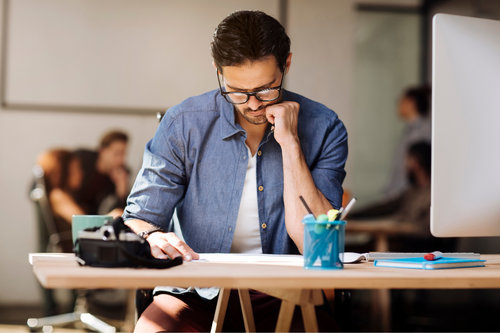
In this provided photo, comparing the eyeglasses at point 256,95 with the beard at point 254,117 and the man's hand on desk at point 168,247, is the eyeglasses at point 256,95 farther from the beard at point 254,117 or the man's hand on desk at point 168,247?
the man's hand on desk at point 168,247

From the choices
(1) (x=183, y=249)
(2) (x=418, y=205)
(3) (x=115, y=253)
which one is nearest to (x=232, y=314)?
(1) (x=183, y=249)

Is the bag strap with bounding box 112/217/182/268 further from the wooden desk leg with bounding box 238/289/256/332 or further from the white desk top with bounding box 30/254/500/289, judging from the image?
the wooden desk leg with bounding box 238/289/256/332

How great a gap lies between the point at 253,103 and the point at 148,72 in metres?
3.45

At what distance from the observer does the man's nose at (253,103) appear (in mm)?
1372

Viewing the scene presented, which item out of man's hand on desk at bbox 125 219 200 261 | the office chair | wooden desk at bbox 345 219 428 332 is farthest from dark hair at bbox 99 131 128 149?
man's hand on desk at bbox 125 219 200 261

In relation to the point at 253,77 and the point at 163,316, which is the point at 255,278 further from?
the point at 253,77

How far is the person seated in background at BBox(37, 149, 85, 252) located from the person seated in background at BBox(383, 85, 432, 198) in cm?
274

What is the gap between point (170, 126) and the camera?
4.99 ft

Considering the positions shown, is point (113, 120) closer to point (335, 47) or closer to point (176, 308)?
point (335, 47)

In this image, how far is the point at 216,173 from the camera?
4.92ft

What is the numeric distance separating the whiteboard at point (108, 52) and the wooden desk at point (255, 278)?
3.84 metres

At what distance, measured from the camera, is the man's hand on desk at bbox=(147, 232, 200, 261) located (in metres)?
1.04

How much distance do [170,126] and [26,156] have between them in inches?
130

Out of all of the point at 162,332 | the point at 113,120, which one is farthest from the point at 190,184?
the point at 113,120
